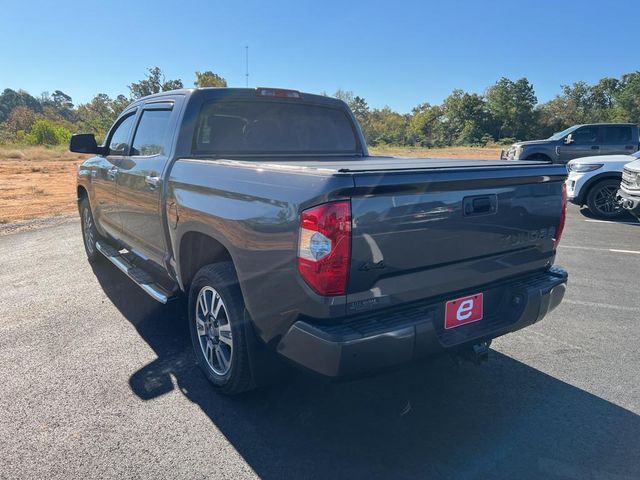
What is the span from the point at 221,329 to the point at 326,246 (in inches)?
47.0

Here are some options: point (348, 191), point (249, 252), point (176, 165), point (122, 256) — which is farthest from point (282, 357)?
point (122, 256)

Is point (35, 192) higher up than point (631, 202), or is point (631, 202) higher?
point (631, 202)

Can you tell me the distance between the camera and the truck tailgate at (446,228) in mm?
2127

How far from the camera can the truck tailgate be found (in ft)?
6.98

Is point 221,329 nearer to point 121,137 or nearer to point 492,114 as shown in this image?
point 121,137

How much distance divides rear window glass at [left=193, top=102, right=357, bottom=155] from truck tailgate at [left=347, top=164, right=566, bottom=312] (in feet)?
6.18

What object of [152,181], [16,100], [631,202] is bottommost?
[631,202]

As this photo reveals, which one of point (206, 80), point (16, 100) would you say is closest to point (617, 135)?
point (206, 80)

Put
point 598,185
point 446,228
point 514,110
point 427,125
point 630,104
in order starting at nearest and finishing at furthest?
point 446,228 < point 598,185 < point 630,104 < point 514,110 < point 427,125

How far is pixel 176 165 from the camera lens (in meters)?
3.28

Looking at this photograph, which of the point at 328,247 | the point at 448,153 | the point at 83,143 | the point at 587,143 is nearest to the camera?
the point at 328,247

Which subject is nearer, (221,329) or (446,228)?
(446,228)

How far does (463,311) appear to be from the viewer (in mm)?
2549

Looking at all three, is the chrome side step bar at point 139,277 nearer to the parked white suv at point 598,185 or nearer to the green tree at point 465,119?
the parked white suv at point 598,185
